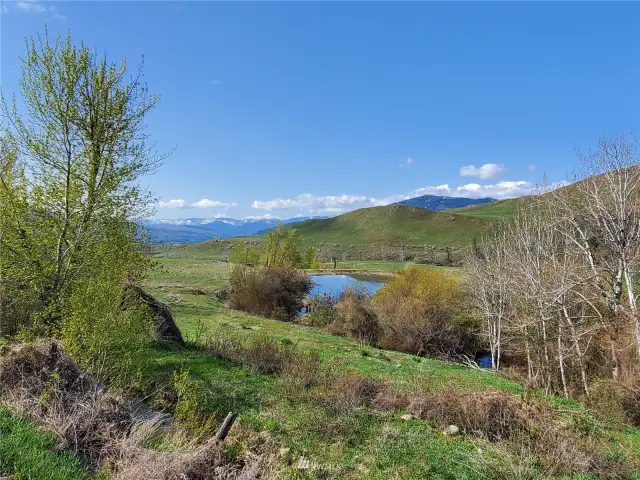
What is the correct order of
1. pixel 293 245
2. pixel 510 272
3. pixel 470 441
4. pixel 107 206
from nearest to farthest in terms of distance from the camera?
1. pixel 470 441
2. pixel 107 206
3. pixel 510 272
4. pixel 293 245

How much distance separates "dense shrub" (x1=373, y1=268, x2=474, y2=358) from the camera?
29781 mm

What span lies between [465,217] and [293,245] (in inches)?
5840

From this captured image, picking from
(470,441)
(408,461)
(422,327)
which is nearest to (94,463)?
(408,461)

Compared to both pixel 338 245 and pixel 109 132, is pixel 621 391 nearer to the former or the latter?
pixel 109 132

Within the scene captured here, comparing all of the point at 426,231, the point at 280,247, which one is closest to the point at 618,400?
the point at 280,247

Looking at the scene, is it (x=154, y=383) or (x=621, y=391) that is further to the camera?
(x=621, y=391)

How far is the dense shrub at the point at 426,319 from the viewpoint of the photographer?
29.8 meters

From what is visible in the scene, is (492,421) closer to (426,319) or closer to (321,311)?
(426,319)

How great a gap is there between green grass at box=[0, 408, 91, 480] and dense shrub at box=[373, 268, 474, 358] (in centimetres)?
2653

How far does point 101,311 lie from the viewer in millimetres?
8648

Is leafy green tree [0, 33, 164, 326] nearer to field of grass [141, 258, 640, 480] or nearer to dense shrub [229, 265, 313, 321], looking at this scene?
field of grass [141, 258, 640, 480]

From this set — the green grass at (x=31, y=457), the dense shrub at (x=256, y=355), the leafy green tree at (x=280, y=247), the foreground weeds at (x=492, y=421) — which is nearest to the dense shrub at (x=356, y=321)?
the dense shrub at (x=256, y=355)

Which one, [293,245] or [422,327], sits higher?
[293,245]

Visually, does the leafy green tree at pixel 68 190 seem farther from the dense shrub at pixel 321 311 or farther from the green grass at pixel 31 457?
the dense shrub at pixel 321 311
